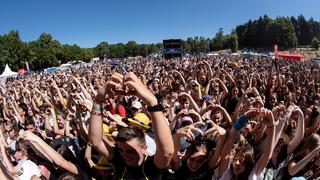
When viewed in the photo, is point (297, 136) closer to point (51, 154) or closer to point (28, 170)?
point (51, 154)

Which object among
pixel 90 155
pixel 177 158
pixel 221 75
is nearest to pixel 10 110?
pixel 221 75

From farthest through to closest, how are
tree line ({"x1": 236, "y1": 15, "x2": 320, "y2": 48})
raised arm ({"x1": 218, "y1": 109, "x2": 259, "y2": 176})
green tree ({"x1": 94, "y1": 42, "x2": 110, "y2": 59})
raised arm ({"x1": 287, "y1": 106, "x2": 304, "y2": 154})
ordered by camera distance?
green tree ({"x1": 94, "y1": 42, "x2": 110, "y2": 59}), tree line ({"x1": 236, "y1": 15, "x2": 320, "y2": 48}), raised arm ({"x1": 287, "y1": 106, "x2": 304, "y2": 154}), raised arm ({"x1": 218, "y1": 109, "x2": 259, "y2": 176})

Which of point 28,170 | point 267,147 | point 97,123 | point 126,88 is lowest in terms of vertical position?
point 28,170

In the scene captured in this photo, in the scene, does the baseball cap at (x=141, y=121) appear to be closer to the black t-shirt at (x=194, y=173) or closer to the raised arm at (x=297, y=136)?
the black t-shirt at (x=194, y=173)

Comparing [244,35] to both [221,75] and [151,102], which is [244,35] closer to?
[221,75]

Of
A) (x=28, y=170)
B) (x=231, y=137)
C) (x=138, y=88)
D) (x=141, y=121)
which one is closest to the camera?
(x=138, y=88)

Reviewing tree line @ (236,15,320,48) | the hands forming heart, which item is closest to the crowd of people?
the hands forming heart

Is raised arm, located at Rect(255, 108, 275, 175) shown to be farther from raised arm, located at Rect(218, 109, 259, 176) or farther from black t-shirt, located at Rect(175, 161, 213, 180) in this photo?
black t-shirt, located at Rect(175, 161, 213, 180)

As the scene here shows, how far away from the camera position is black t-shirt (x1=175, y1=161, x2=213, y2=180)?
3.23 m

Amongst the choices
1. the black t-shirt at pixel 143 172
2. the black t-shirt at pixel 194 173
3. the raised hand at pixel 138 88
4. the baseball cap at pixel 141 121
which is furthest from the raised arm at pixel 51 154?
the baseball cap at pixel 141 121

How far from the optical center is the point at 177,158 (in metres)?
3.22

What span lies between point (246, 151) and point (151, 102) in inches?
54.8

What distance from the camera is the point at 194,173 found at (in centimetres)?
326

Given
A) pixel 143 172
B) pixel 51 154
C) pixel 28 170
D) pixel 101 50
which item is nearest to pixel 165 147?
pixel 143 172
